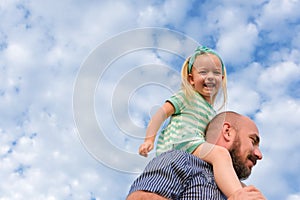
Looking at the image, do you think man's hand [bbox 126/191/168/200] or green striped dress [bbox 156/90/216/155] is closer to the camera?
man's hand [bbox 126/191/168/200]

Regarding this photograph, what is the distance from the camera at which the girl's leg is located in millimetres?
3090

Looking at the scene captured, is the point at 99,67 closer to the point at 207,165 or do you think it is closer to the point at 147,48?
the point at 147,48

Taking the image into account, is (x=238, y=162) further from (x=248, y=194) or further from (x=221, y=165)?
(x=248, y=194)

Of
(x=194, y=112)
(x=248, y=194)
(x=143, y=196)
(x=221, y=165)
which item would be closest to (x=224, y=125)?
(x=194, y=112)

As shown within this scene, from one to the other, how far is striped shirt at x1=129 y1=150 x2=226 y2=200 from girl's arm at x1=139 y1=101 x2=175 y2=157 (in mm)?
635

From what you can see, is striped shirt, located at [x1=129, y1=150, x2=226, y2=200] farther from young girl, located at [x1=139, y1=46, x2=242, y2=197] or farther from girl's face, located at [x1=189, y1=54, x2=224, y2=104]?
girl's face, located at [x1=189, y1=54, x2=224, y2=104]

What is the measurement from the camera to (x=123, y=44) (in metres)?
4.00

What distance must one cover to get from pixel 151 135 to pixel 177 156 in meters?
0.83

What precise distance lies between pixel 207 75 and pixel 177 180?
156cm

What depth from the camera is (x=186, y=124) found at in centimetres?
393

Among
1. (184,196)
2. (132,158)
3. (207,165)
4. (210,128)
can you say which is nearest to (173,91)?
(210,128)

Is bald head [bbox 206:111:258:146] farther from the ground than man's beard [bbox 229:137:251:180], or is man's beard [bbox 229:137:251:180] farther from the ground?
bald head [bbox 206:111:258:146]

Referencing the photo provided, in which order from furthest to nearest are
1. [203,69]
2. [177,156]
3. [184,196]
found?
[203,69], [177,156], [184,196]

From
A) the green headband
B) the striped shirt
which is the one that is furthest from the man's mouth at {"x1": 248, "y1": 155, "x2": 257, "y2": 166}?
the green headband
